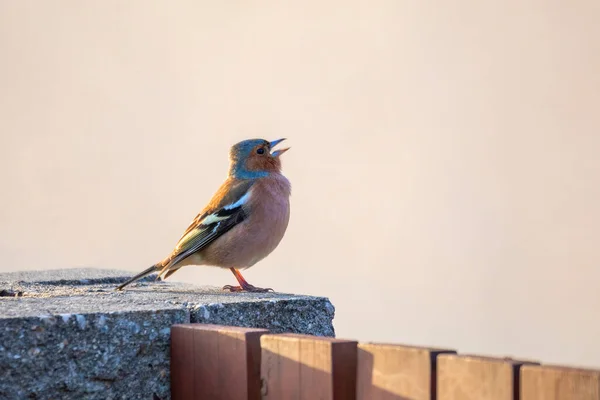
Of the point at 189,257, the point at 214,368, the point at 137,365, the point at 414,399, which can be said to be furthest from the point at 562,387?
the point at 189,257

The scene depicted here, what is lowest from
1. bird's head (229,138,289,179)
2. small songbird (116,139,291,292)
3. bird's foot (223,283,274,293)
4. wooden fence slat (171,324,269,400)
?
wooden fence slat (171,324,269,400)

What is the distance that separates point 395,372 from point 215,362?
754 mm

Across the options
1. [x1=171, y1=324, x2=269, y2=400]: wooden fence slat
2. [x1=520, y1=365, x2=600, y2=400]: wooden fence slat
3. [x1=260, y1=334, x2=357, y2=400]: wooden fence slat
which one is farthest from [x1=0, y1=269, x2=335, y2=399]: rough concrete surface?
[x1=520, y1=365, x2=600, y2=400]: wooden fence slat

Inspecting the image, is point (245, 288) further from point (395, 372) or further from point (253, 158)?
point (395, 372)

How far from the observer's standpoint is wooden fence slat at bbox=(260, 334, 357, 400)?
2334 mm

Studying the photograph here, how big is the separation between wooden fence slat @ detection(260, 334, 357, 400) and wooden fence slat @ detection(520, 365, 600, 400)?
541 mm

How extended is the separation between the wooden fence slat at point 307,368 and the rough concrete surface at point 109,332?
0.53 m

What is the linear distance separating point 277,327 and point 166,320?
529 millimetres

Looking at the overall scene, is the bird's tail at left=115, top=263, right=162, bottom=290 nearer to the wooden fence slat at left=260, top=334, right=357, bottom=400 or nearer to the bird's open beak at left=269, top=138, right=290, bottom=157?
the bird's open beak at left=269, top=138, right=290, bottom=157

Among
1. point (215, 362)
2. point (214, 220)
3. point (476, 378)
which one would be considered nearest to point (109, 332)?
point (215, 362)

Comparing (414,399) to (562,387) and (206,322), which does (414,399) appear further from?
(206,322)

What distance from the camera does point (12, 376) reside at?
2.65m

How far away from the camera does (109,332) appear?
9.30 feet

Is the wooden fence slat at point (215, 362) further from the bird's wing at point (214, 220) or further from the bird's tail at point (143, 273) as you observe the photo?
the bird's wing at point (214, 220)
